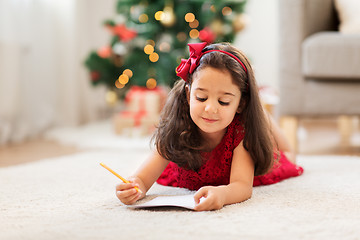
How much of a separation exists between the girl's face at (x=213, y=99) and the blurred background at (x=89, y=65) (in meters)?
1.04

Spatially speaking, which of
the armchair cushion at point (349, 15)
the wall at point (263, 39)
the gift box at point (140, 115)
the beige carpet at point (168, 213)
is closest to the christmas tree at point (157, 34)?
the gift box at point (140, 115)

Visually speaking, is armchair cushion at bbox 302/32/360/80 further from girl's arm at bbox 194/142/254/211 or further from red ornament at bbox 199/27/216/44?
red ornament at bbox 199/27/216/44

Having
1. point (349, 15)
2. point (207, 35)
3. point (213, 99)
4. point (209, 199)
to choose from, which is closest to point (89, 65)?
point (207, 35)

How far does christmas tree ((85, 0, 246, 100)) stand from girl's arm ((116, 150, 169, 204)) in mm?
1482

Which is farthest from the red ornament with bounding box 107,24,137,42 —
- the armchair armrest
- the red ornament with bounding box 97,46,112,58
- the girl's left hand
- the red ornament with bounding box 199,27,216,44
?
the girl's left hand

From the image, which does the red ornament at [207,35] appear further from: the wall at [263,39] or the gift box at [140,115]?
the wall at [263,39]

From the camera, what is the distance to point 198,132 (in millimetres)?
939

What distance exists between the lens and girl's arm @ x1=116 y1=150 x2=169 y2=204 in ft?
2.65

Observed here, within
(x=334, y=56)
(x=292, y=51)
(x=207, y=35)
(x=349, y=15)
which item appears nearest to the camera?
(x=334, y=56)

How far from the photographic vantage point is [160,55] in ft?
8.11

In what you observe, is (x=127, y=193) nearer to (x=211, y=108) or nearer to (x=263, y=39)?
(x=211, y=108)

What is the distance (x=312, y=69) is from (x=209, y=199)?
0.95m

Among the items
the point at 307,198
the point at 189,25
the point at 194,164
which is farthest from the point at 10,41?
the point at 307,198

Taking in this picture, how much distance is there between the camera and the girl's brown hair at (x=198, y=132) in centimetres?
88
